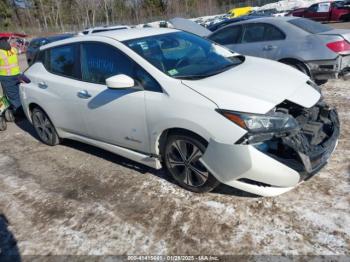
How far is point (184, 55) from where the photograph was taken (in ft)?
12.7

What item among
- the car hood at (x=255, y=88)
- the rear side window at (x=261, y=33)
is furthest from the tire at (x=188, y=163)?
the rear side window at (x=261, y=33)

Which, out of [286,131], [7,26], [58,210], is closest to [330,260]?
[286,131]

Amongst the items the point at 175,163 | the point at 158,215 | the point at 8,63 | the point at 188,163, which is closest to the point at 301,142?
the point at 188,163

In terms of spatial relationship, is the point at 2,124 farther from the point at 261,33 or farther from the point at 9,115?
the point at 261,33

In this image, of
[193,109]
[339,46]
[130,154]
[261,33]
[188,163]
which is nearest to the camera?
[193,109]

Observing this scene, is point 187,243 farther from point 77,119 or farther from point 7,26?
point 7,26

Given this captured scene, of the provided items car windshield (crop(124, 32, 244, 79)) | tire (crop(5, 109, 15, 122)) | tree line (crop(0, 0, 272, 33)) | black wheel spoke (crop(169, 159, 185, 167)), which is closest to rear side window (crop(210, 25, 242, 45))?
car windshield (crop(124, 32, 244, 79))

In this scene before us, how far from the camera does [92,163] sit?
4.61m

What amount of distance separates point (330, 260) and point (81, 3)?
2772 inches

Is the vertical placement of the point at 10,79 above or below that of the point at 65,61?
below

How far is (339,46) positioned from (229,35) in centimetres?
242

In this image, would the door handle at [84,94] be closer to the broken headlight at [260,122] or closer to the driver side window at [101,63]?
the driver side window at [101,63]

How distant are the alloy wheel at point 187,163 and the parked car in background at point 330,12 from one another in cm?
2146

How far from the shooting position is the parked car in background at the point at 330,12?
20656 mm
